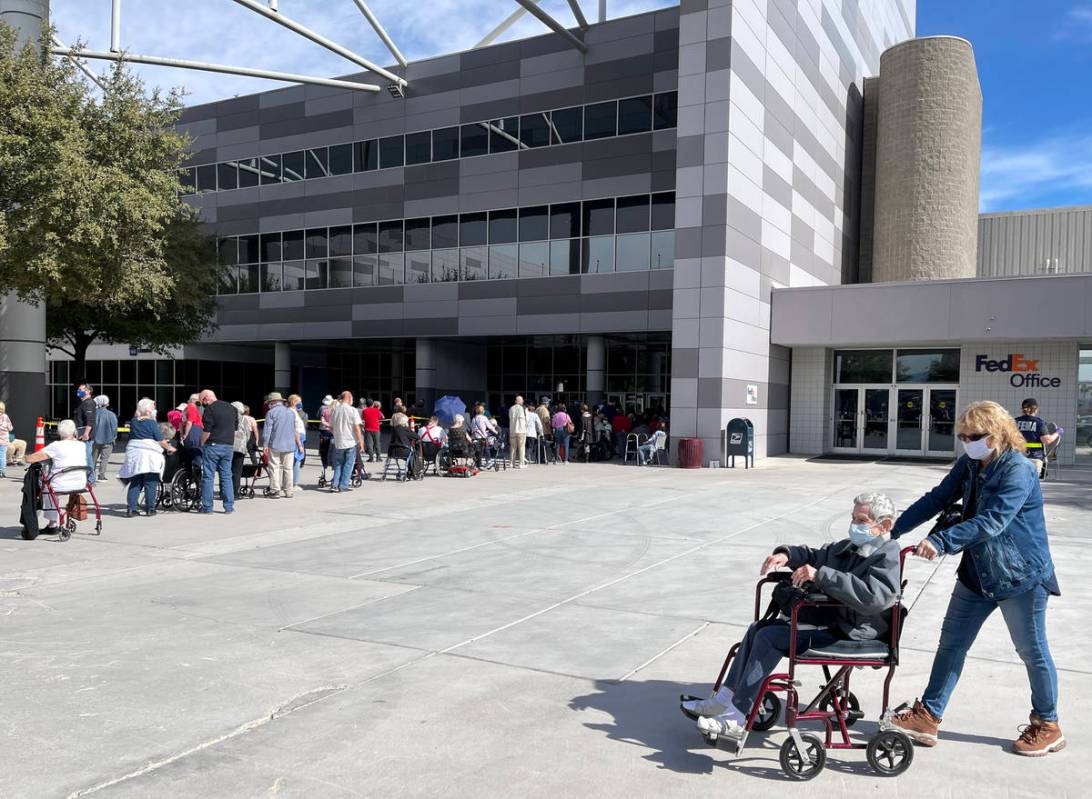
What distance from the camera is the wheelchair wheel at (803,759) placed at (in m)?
4.05

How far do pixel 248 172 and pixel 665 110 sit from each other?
18969mm

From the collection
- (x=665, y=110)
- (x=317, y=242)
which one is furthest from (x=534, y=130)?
(x=317, y=242)

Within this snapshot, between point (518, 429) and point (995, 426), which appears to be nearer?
point (995, 426)

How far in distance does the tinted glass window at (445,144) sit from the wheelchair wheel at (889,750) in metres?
30.2

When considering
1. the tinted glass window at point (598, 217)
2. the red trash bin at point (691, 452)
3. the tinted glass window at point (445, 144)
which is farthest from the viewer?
the tinted glass window at point (445, 144)

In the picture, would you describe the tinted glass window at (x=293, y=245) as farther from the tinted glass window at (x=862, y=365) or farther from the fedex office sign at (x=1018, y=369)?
the fedex office sign at (x=1018, y=369)

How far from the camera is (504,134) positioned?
31094 millimetres

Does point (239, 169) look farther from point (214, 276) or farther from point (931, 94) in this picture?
point (931, 94)

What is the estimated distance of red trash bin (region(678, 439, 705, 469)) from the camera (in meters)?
23.2

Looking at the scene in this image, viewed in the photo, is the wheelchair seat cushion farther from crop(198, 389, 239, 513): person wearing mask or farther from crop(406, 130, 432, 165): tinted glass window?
crop(406, 130, 432, 165): tinted glass window

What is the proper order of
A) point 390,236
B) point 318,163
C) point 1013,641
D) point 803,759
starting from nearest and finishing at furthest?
1. point 803,759
2. point 1013,641
3. point 390,236
4. point 318,163

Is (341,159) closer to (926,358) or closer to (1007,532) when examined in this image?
(926,358)

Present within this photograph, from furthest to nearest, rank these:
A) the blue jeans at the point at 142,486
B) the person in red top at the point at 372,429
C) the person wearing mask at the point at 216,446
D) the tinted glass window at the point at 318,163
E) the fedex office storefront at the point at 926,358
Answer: the tinted glass window at the point at 318,163
the fedex office storefront at the point at 926,358
the person in red top at the point at 372,429
the person wearing mask at the point at 216,446
the blue jeans at the point at 142,486

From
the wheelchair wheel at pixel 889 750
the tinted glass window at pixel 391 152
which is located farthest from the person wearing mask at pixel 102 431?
the tinted glass window at pixel 391 152
